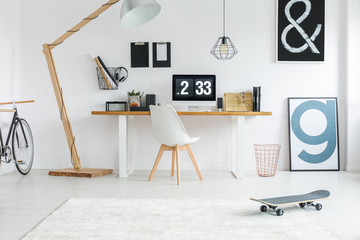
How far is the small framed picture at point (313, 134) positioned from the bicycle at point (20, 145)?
2.98 m

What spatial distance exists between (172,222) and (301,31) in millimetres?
3226

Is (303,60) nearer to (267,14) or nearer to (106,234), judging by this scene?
(267,14)

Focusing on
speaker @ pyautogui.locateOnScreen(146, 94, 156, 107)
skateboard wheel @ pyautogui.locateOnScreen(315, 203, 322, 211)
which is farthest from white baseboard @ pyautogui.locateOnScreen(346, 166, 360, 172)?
speaker @ pyautogui.locateOnScreen(146, 94, 156, 107)

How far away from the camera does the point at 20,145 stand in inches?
176

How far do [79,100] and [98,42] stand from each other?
0.73 metres

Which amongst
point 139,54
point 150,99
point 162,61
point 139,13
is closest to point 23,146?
point 150,99

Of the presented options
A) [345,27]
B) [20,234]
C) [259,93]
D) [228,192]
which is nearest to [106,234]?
[20,234]

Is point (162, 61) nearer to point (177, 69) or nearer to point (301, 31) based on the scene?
point (177, 69)

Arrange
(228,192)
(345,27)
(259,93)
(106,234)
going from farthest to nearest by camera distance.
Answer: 1. (345,27)
2. (259,93)
3. (228,192)
4. (106,234)

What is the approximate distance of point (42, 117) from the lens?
488cm

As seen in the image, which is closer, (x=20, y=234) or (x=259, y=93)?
(x=20, y=234)

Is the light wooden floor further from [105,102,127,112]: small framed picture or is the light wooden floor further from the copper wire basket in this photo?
[105,102,127,112]: small framed picture

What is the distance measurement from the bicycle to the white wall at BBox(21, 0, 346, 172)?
0.29m

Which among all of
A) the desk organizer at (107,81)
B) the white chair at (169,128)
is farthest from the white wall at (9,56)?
the white chair at (169,128)
